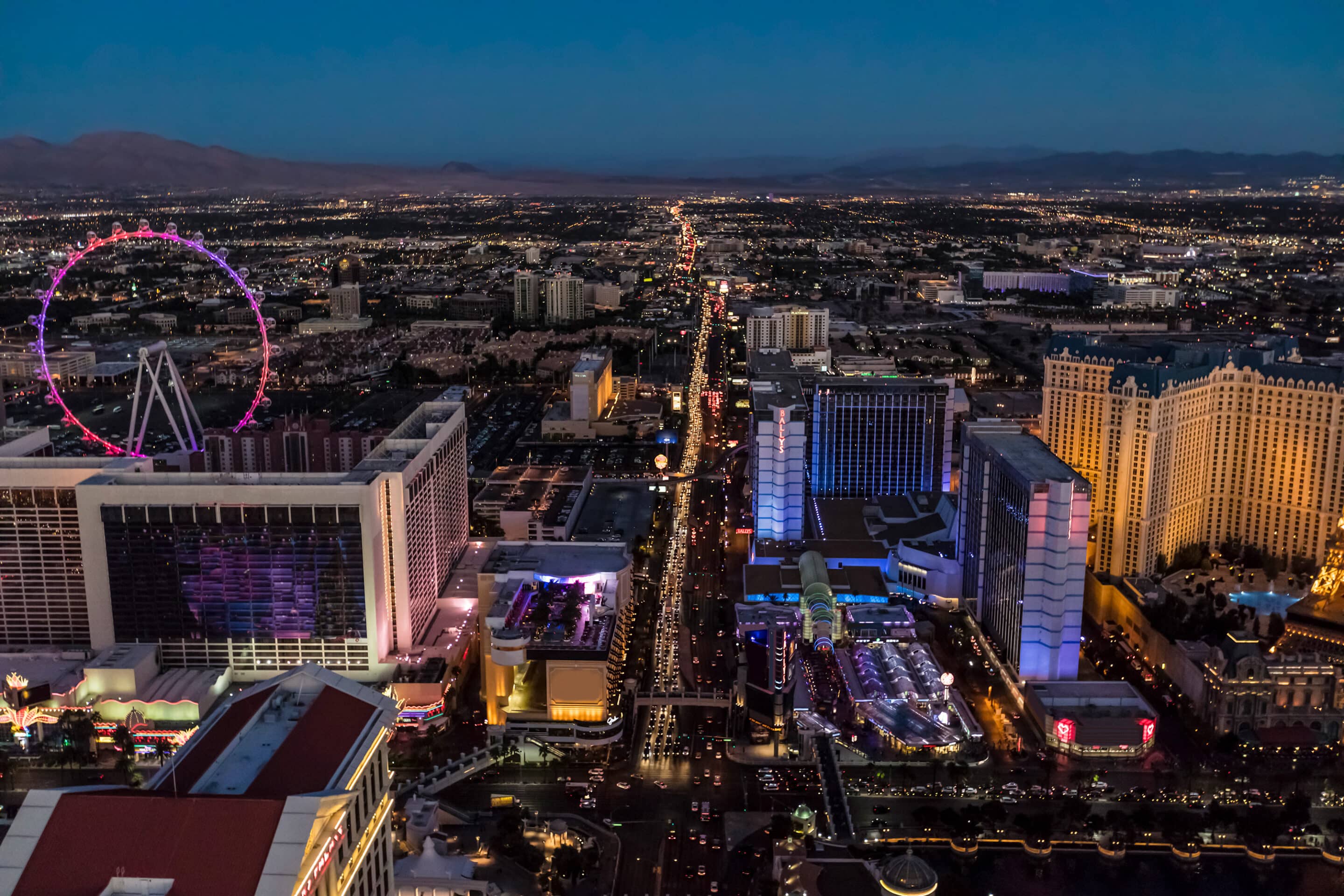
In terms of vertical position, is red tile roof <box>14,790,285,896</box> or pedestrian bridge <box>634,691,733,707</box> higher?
red tile roof <box>14,790,285,896</box>

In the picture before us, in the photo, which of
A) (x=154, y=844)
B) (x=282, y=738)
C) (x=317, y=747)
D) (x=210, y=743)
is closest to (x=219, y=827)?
(x=154, y=844)

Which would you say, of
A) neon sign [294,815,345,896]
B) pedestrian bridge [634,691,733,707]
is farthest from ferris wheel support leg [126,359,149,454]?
neon sign [294,815,345,896]

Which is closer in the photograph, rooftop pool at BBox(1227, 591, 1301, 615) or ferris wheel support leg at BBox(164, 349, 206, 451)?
rooftop pool at BBox(1227, 591, 1301, 615)

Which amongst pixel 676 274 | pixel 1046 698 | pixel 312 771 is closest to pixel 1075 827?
pixel 1046 698

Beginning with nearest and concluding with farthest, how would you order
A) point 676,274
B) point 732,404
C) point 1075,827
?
point 1075,827 → point 732,404 → point 676,274

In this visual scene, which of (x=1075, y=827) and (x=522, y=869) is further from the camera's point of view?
(x=1075, y=827)

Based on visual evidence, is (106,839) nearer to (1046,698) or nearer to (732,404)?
(1046,698)

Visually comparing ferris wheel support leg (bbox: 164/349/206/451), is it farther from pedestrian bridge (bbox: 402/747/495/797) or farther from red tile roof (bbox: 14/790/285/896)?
red tile roof (bbox: 14/790/285/896)
